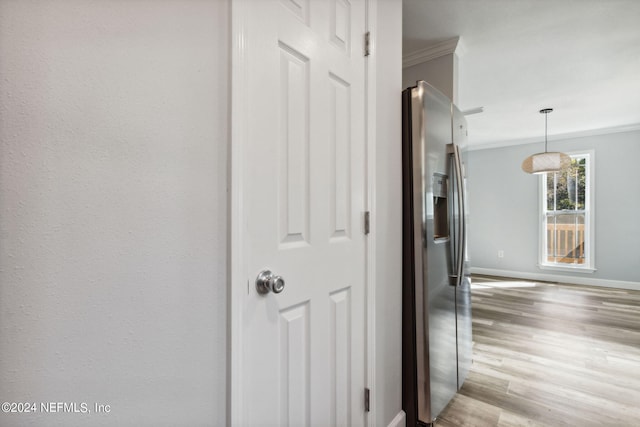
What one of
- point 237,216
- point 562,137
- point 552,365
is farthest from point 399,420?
point 562,137

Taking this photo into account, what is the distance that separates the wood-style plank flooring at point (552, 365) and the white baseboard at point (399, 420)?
0.82 feet

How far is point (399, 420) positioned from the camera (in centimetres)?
155

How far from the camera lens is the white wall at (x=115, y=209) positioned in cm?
49

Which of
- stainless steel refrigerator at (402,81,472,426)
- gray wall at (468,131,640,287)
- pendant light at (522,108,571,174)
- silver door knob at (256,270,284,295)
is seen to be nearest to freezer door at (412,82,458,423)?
stainless steel refrigerator at (402,81,472,426)

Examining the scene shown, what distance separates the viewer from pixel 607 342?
2785 mm

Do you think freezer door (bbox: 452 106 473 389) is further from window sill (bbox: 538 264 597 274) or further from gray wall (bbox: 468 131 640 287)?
window sill (bbox: 538 264 597 274)

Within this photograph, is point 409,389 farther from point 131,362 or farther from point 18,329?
point 18,329

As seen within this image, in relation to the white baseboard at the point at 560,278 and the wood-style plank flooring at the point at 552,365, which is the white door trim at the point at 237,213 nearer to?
the wood-style plank flooring at the point at 552,365

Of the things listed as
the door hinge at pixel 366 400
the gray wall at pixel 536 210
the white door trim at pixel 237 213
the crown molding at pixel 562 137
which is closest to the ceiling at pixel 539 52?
the crown molding at pixel 562 137

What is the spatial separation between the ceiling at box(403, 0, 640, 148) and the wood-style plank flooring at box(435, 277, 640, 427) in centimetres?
247

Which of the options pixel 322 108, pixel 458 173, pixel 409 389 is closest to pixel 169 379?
pixel 322 108

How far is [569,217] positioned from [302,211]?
5829mm

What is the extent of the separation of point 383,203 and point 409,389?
0.99m

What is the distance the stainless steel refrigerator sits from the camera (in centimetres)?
156
